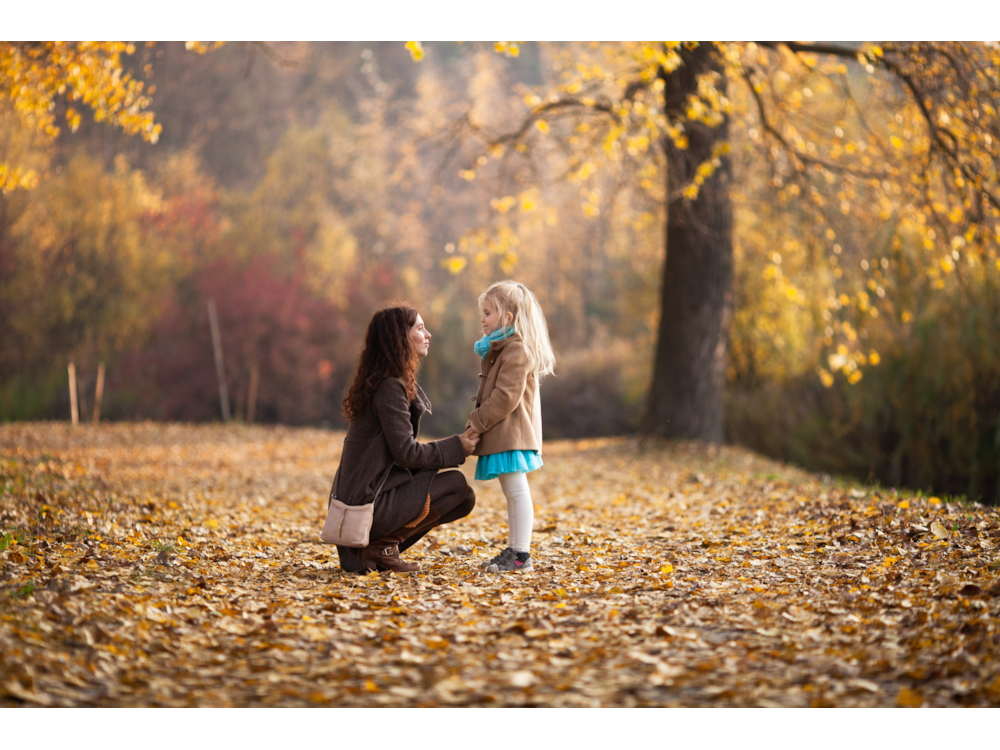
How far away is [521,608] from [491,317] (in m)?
1.36

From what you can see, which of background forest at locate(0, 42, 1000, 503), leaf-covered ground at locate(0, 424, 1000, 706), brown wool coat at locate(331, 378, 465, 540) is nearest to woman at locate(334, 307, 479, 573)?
brown wool coat at locate(331, 378, 465, 540)

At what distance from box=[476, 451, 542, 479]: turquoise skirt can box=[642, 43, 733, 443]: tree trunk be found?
20.2 ft

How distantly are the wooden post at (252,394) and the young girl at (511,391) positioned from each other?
1241 centimetres

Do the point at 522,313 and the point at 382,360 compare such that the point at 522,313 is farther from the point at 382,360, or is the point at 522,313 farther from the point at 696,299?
the point at 696,299

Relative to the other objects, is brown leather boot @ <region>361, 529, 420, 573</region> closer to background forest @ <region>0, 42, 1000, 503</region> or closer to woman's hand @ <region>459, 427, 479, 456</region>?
woman's hand @ <region>459, 427, 479, 456</region>

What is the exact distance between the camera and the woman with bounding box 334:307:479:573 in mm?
3852

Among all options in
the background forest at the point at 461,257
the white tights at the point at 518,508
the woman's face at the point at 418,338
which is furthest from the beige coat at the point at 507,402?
the background forest at the point at 461,257

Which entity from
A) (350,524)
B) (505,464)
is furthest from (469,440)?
(350,524)

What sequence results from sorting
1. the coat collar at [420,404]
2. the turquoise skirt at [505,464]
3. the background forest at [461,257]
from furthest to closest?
the background forest at [461,257] → the coat collar at [420,404] → the turquoise skirt at [505,464]

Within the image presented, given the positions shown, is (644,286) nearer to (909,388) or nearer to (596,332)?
(596,332)

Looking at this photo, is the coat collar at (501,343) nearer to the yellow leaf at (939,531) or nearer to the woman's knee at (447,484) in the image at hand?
the woman's knee at (447,484)

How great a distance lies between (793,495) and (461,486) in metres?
3.33

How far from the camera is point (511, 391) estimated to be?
12.6ft

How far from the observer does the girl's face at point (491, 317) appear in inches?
156
